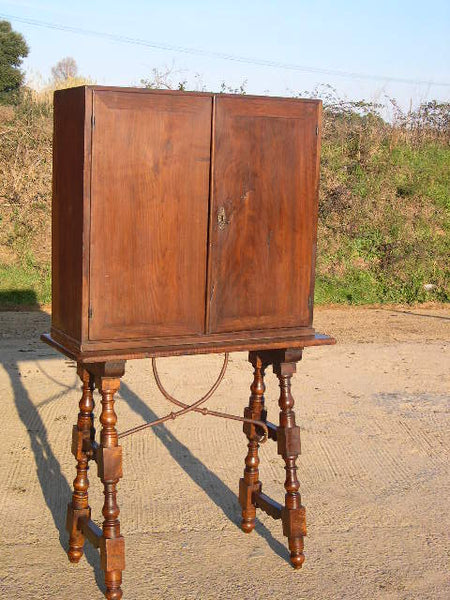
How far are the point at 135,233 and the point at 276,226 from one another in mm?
721

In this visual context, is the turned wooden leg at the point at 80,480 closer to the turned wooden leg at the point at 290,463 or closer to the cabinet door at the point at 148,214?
the cabinet door at the point at 148,214

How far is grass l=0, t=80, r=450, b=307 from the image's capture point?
12255mm

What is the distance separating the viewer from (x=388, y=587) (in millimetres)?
4098

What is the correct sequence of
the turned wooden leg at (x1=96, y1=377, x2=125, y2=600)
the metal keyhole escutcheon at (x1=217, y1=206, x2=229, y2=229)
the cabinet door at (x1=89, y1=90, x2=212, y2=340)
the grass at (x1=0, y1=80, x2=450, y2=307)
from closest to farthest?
1. the cabinet door at (x1=89, y1=90, x2=212, y2=340)
2. the turned wooden leg at (x1=96, y1=377, x2=125, y2=600)
3. the metal keyhole escutcheon at (x1=217, y1=206, x2=229, y2=229)
4. the grass at (x1=0, y1=80, x2=450, y2=307)

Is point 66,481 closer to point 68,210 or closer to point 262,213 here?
point 68,210

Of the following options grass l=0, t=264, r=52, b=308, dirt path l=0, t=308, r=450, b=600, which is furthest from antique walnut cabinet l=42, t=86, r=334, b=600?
grass l=0, t=264, r=52, b=308

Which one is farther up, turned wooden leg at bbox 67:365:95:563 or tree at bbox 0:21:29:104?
tree at bbox 0:21:29:104

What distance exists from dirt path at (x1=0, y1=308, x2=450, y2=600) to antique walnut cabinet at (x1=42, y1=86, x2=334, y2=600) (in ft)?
0.97

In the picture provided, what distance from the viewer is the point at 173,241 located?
12.5ft

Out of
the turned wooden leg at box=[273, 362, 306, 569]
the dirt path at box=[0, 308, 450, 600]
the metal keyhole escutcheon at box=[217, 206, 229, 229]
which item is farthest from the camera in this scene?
the turned wooden leg at box=[273, 362, 306, 569]

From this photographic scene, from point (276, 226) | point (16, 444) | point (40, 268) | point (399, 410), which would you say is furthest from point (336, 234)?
point (276, 226)

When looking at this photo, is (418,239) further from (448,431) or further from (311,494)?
(311,494)

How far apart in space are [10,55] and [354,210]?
1908 cm

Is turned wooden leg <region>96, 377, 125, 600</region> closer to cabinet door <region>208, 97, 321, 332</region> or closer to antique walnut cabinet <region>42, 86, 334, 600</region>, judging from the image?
antique walnut cabinet <region>42, 86, 334, 600</region>
